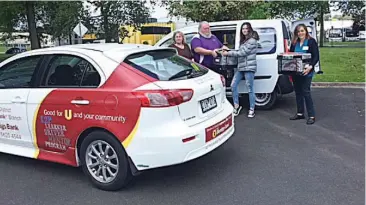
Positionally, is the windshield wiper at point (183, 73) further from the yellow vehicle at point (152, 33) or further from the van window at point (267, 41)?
the yellow vehicle at point (152, 33)

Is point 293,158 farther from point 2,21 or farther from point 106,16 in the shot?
point 2,21

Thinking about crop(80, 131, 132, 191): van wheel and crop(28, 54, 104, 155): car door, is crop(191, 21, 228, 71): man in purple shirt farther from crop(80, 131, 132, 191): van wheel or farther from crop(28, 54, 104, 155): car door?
crop(80, 131, 132, 191): van wheel

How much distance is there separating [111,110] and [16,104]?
4.51ft

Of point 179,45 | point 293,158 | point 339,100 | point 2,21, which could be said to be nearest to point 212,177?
point 293,158

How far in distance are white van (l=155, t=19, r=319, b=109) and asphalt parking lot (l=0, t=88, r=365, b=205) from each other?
1612 millimetres

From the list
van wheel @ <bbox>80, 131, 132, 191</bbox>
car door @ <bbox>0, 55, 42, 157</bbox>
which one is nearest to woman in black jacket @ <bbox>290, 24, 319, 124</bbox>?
van wheel @ <bbox>80, 131, 132, 191</bbox>

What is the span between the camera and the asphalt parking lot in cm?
381

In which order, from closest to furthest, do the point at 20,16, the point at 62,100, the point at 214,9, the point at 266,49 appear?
1. the point at 62,100
2. the point at 266,49
3. the point at 214,9
4. the point at 20,16

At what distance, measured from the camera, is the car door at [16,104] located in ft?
14.7

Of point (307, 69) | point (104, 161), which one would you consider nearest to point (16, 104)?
point (104, 161)

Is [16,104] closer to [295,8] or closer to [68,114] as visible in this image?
[68,114]

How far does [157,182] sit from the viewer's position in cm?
425

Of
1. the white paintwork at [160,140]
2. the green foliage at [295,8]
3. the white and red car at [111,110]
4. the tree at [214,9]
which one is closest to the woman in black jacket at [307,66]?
the white and red car at [111,110]

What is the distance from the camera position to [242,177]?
14.1 feet
